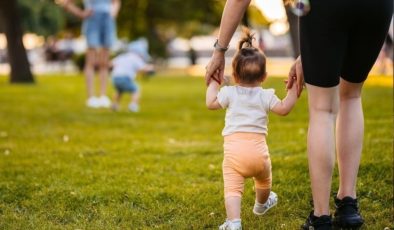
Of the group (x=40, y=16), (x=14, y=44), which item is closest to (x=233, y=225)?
(x=14, y=44)

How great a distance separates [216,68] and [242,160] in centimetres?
51

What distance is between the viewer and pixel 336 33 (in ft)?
9.21

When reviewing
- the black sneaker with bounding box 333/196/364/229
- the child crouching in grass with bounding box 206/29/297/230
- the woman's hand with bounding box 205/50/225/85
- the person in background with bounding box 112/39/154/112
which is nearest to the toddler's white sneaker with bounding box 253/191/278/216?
the child crouching in grass with bounding box 206/29/297/230

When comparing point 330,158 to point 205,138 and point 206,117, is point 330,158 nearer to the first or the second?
point 205,138

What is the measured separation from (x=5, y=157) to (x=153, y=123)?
8.60 ft

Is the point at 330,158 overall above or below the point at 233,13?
below

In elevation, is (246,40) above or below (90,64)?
above

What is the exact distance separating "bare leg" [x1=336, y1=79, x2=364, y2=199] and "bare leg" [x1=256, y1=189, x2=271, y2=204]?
1.33 ft

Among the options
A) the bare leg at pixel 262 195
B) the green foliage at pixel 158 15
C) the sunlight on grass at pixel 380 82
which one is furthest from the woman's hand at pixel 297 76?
the green foliage at pixel 158 15

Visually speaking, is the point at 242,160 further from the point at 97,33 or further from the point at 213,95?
the point at 97,33

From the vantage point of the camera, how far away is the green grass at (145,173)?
3529mm

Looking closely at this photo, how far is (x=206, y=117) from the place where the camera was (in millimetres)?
8086

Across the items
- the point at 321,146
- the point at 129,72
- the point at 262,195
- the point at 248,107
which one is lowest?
the point at 129,72

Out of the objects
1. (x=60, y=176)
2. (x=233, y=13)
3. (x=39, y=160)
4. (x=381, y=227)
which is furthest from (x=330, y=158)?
(x=39, y=160)
